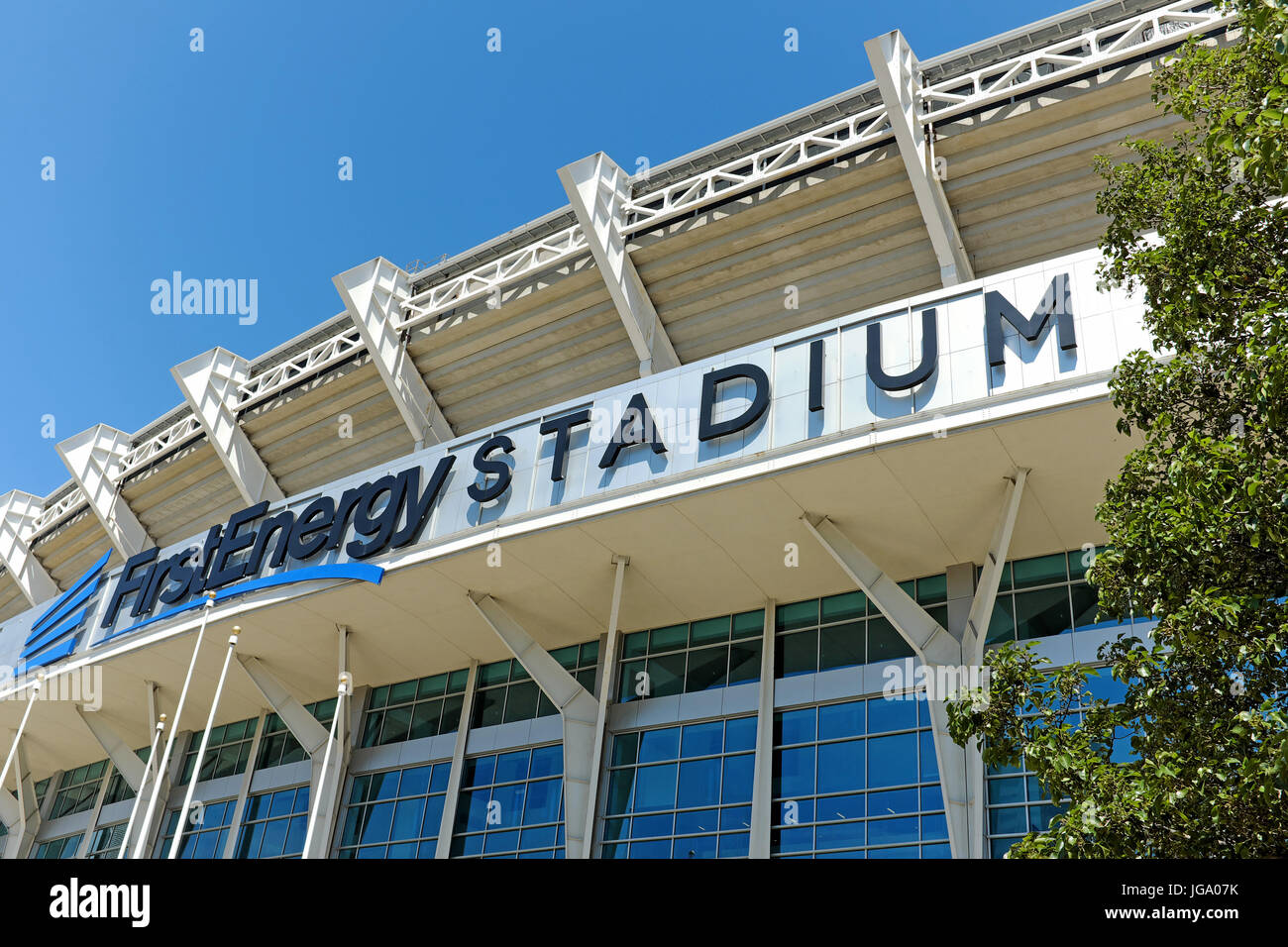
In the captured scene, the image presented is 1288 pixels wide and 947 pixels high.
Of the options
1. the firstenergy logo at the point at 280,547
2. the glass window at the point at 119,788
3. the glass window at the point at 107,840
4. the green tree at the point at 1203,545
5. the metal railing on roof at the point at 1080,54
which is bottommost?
the green tree at the point at 1203,545

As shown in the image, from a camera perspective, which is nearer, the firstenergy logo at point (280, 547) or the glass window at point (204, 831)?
the firstenergy logo at point (280, 547)

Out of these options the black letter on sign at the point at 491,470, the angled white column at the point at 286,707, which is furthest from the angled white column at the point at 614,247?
the angled white column at the point at 286,707

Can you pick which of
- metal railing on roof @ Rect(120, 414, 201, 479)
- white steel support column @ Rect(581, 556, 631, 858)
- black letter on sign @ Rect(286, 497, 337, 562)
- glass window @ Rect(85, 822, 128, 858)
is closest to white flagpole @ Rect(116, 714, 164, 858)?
glass window @ Rect(85, 822, 128, 858)

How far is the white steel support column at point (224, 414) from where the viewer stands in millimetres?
29500

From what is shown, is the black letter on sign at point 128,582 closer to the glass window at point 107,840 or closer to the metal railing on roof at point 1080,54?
the glass window at point 107,840

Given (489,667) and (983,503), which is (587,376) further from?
(983,503)

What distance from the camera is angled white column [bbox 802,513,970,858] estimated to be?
16969 millimetres

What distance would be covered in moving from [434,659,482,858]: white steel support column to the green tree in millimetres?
16825

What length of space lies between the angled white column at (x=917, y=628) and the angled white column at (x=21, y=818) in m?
27.2

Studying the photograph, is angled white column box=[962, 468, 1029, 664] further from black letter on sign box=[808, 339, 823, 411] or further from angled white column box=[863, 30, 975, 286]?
angled white column box=[863, 30, 975, 286]

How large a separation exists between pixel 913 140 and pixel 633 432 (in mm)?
7977

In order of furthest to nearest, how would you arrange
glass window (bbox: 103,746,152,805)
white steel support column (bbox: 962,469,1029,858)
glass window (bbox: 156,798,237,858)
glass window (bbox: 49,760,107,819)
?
glass window (bbox: 49,760,107,819) → glass window (bbox: 103,746,152,805) → glass window (bbox: 156,798,237,858) → white steel support column (bbox: 962,469,1029,858)

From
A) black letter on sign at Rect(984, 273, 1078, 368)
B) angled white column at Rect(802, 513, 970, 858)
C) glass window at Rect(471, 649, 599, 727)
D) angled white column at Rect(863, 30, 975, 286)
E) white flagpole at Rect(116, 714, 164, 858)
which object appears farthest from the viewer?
glass window at Rect(471, 649, 599, 727)
